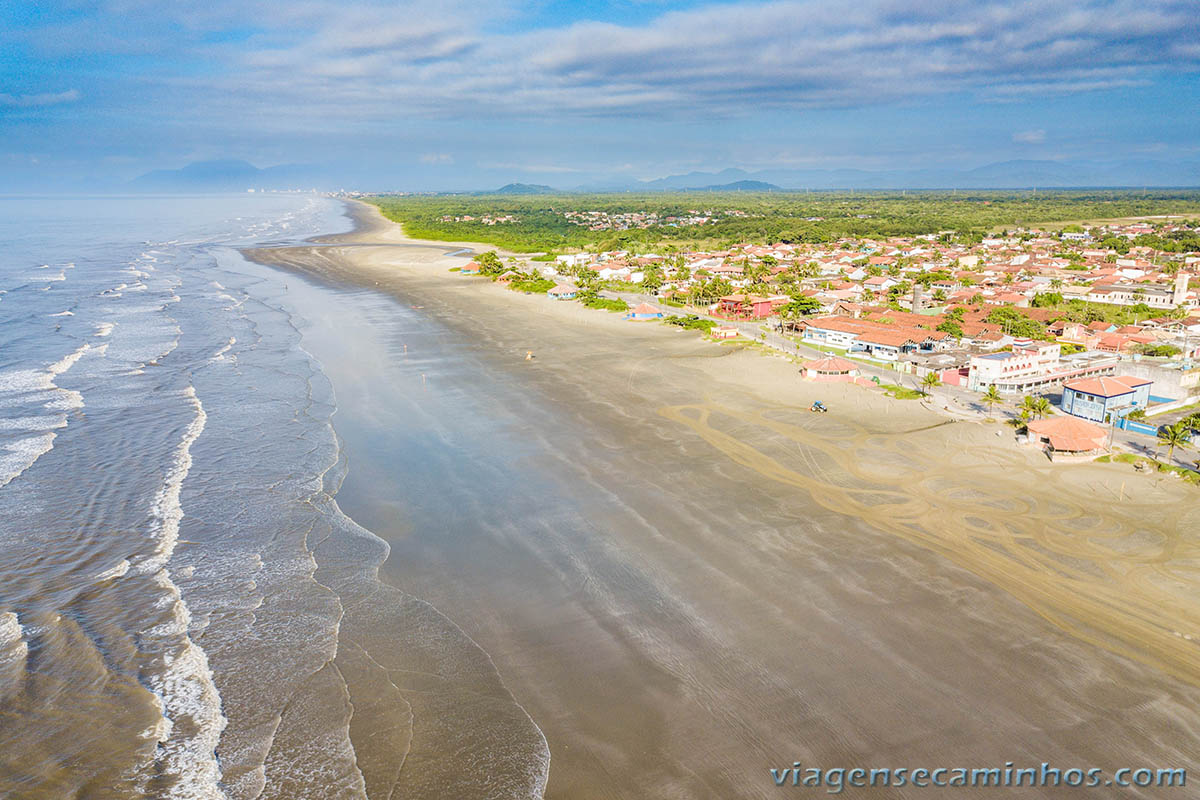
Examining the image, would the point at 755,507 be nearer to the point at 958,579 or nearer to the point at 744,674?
the point at 958,579

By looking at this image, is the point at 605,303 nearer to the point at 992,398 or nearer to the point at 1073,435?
A: the point at 992,398

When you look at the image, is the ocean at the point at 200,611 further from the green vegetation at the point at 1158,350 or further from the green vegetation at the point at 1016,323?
the green vegetation at the point at 1016,323

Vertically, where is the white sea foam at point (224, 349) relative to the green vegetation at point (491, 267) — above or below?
below

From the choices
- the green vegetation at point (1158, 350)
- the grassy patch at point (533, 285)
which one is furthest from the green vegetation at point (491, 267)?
the green vegetation at point (1158, 350)

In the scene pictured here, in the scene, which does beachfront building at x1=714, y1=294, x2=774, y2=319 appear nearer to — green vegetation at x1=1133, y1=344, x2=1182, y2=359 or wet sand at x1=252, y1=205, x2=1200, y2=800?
green vegetation at x1=1133, y1=344, x2=1182, y2=359

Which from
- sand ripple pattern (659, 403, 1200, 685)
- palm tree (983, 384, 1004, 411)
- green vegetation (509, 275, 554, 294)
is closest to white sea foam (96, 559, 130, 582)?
sand ripple pattern (659, 403, 1200, 685)

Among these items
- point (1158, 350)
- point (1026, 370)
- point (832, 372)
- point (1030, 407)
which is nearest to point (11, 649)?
point (832, 372)
